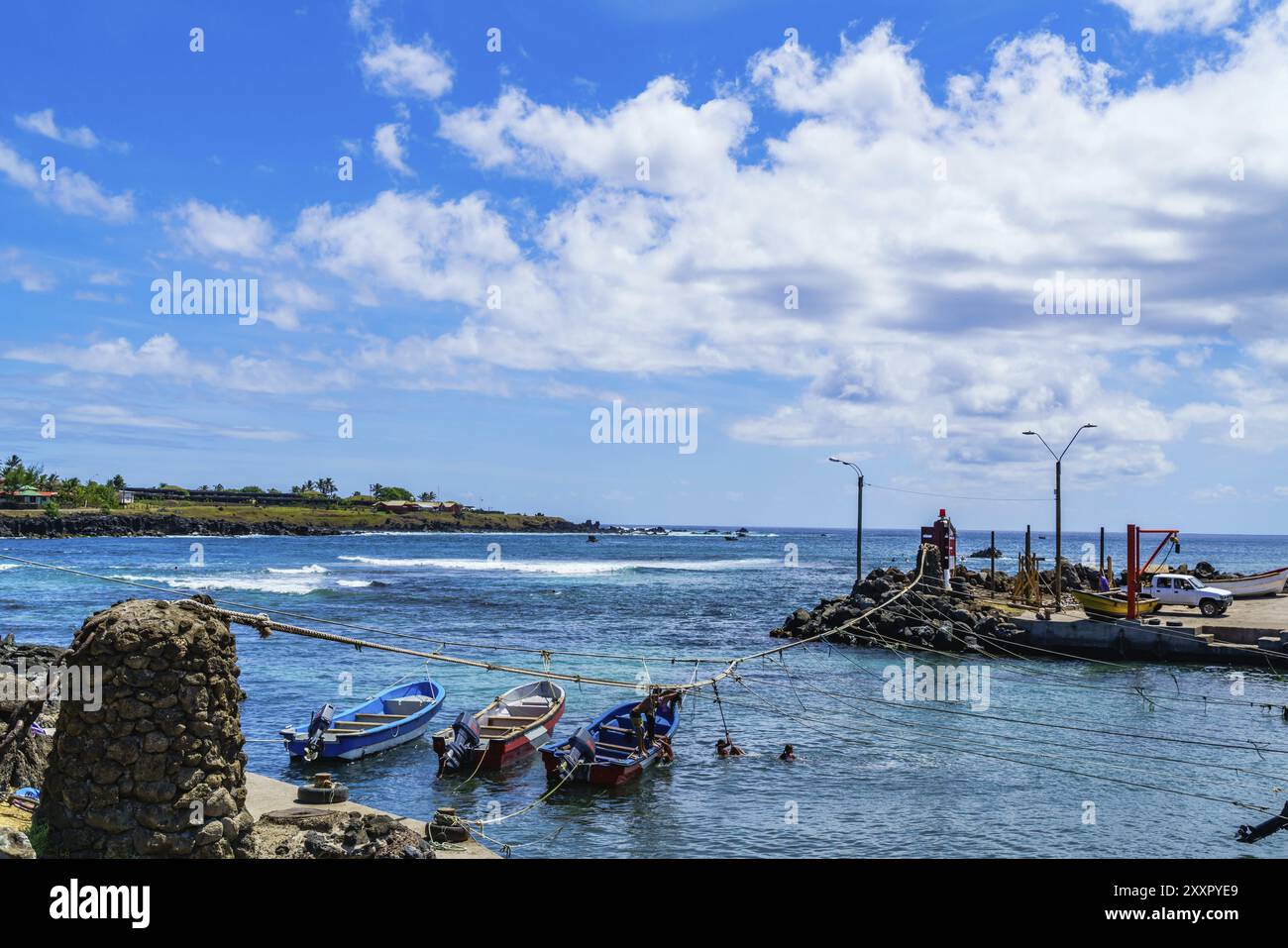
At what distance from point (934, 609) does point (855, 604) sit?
5.55m

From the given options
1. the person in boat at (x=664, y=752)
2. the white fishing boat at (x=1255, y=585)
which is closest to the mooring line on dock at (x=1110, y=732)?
the person in boat at (x=664, y=752)

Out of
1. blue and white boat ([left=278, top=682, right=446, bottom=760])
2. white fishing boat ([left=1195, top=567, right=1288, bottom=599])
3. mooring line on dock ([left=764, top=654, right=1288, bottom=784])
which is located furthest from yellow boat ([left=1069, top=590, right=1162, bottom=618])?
blue and white boat ([left=278, top=682, right=446, bottom=760])

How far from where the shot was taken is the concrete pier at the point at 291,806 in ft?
48.5

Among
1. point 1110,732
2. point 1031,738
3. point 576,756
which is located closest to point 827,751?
point 1031,738

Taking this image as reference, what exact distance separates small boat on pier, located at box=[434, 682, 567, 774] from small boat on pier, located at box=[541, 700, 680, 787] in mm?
944

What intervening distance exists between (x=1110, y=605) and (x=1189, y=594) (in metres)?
7.98

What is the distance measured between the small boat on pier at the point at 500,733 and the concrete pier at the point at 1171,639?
25.2 m

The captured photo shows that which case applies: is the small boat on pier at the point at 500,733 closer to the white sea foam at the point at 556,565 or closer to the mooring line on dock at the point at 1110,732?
the mooring line on dock at the point at 1110,732

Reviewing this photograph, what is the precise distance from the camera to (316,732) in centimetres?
2395

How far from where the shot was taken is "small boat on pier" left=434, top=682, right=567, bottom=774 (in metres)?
23.2

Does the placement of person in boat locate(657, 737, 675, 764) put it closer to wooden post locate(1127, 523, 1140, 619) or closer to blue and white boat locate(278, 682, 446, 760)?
blue and white boat locate(278, 682, 446, 760)

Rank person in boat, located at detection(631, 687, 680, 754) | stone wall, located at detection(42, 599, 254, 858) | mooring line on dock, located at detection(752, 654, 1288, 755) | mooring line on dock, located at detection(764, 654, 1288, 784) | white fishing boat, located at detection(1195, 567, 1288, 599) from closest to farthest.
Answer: stone wall, located at detection(42, 599, 254, 858)
person in boat, located at detection(631, 687, 680, 754)
mooring line on dock, located at detection(764, 654, 1288, 784)
mooring line on dock, located at detection(752, 654, 1288, 755)
white fishing boat, located at detection(1195, 567, 1288, 599)
